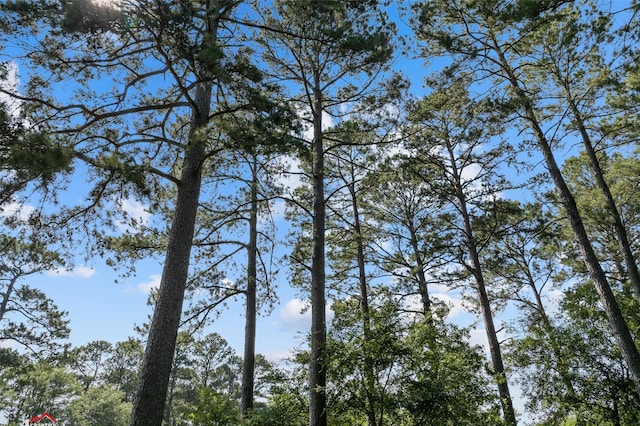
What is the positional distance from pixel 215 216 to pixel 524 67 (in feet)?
28.5

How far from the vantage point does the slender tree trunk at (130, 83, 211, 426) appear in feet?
14.7

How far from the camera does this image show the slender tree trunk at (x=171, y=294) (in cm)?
448

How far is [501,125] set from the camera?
9.00 m

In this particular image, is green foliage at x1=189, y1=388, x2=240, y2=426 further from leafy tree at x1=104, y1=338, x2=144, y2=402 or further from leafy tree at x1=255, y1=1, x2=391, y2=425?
leafy tree at x1=104, y1=338, x2=144, y2=402

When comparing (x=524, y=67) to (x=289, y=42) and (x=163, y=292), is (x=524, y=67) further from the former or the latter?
(x=163, y=292)

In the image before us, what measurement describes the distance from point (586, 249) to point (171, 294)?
7.89 meters

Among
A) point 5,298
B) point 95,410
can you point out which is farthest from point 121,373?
point 5,298

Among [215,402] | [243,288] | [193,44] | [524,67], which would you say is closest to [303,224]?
[243,288]

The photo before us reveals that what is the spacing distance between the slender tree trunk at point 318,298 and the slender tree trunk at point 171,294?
217cm

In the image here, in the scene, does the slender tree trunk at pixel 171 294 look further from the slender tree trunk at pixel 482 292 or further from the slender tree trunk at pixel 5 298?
the slender tree trunk at pixel 5 298

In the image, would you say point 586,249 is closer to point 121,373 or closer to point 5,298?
point 5,298

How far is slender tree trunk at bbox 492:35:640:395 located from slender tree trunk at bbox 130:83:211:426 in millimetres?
6800

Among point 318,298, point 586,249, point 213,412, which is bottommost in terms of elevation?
point 213,412

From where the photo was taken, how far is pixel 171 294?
512 cm
